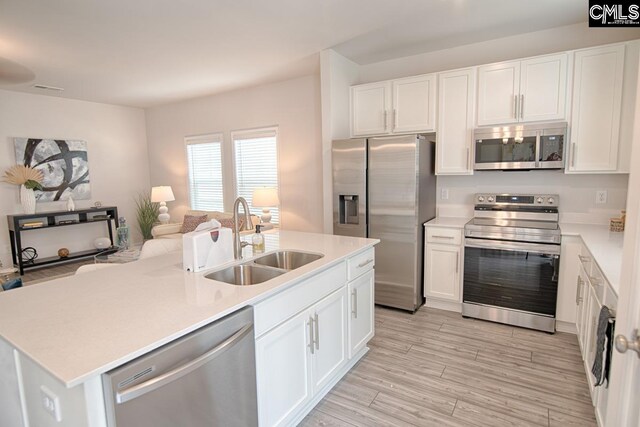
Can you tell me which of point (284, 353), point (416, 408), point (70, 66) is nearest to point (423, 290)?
point (416, 408)

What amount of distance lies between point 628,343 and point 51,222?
6642 millimetres

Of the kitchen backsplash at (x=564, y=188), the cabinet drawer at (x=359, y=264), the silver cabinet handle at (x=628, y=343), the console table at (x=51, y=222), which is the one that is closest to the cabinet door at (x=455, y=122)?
the kitchen backsplash at (x=564, y=188)

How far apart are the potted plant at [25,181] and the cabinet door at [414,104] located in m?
5.33

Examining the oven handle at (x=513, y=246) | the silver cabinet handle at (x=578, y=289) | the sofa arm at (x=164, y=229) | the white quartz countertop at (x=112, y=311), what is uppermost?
the white quartz countertop at (x=112, y=311)

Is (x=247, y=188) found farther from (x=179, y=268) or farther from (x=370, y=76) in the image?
(x=179, y=268)

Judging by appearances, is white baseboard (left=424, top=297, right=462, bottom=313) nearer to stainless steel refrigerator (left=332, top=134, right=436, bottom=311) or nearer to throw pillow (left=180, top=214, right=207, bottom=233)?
stainless steel refrigerator (left=332, top=134, right=436, bottom=311)

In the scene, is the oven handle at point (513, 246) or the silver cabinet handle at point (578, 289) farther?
the oven handle at point (513, 246)

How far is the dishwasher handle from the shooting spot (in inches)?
42.0

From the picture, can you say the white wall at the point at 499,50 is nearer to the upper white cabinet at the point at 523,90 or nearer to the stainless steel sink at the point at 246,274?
the upper white cabinet at the point at 523,90

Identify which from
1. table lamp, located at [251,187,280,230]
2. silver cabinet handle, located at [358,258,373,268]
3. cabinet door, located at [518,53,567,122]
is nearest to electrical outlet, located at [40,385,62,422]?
silver cabinet handle, located at [358,258,373,268]

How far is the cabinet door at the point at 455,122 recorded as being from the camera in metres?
3.38

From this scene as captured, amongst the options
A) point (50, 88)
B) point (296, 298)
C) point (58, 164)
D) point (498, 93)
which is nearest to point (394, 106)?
point (498, 93)

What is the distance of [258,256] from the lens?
2238 millimetres

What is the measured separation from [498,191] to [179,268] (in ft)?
10.4
